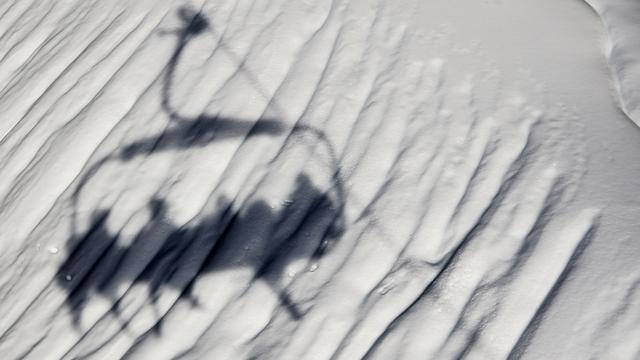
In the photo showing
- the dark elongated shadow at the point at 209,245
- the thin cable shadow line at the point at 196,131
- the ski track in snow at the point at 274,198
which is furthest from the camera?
the thin cable shadow line at the point at 196,131

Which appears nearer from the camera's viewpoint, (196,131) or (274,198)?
(274,198)

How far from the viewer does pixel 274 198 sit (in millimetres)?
3574

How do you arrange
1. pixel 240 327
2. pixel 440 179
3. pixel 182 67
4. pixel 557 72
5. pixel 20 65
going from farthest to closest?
pixel 20 65 < pixel 182 67 < pixel 557 72 < pixel 440 179 < pixel 240 327

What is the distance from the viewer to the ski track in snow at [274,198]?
315 cm

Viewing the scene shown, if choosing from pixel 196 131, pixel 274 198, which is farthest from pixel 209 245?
pixel 196 131

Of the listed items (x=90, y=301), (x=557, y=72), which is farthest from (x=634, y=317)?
(x=90, y=301)

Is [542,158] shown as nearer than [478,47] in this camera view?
Yes

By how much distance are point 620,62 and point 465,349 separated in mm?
1311

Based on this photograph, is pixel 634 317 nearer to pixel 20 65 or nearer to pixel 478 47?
A: pixel 478 47

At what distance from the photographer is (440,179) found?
11.4 feet

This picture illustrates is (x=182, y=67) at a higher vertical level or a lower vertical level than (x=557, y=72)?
higher

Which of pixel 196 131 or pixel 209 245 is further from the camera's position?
pixel 196 131

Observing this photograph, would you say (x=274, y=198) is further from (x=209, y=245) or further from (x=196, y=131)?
(x=196, y=131)

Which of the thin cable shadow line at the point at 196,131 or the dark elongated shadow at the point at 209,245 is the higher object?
the thin cable shadow line at the point at 196,131
